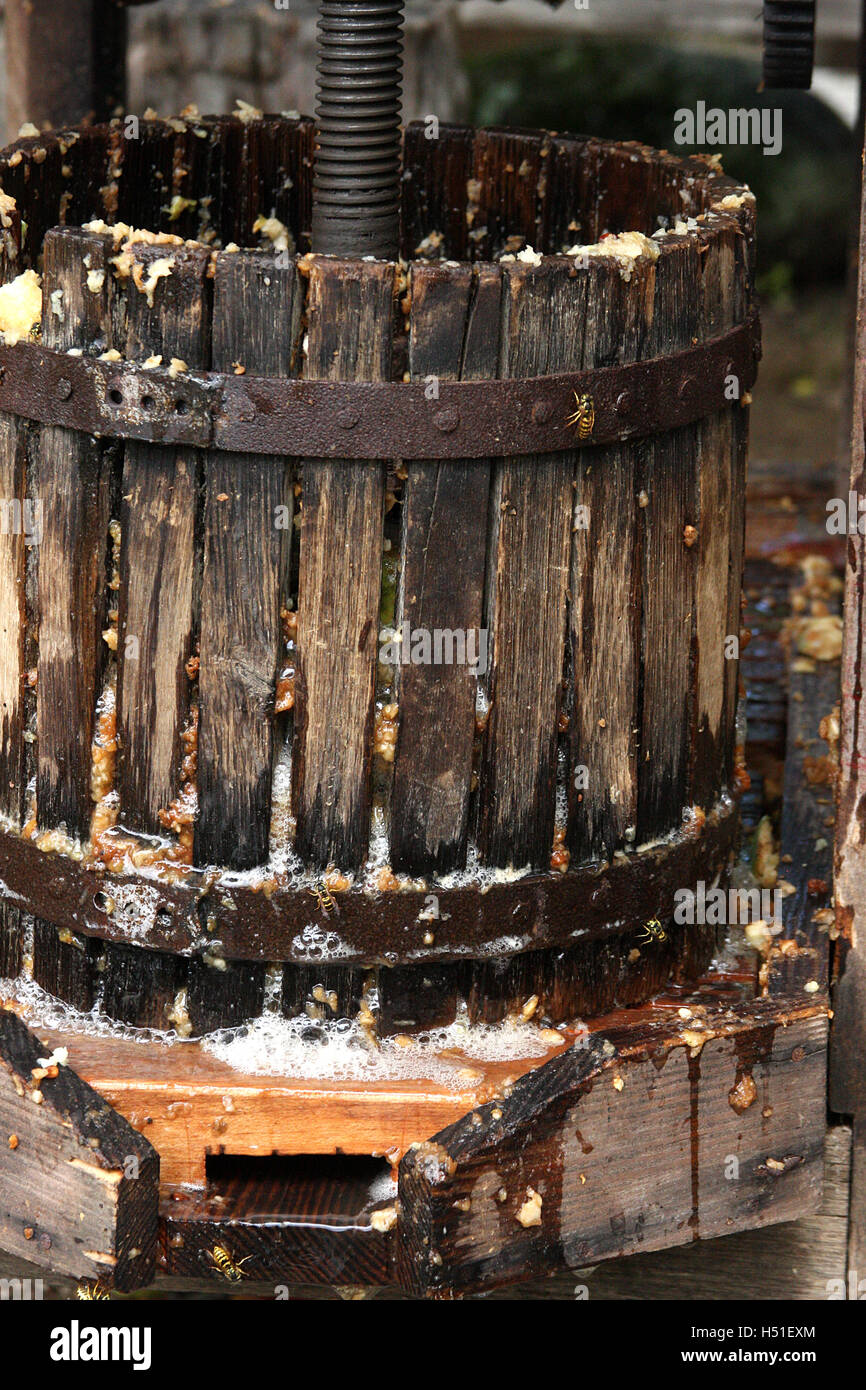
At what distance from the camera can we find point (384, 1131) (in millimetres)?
Answer: 2711

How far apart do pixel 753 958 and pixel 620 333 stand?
46.0 inches

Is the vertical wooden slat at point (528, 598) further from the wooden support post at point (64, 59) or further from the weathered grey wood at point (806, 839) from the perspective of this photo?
the wooden support post at point (64, 59)

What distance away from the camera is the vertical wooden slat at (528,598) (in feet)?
8.30

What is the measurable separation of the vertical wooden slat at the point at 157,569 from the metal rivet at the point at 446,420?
34 centimetres

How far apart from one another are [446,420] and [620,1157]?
1.12 metres

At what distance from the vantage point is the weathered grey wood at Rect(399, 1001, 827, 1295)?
2.55 metres

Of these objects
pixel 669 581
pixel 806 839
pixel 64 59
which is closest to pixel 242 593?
pixel 669 581

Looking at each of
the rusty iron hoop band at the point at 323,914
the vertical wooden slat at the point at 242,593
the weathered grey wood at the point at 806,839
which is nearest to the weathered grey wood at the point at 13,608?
the rusty iron hoop band at the point at 323,914

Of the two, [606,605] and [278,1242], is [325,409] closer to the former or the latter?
[606,605]

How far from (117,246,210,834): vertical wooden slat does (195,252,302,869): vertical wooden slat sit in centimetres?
3

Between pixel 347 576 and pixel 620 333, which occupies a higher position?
pixel 620 333

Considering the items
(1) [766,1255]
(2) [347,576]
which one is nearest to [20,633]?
(2) [347,576]

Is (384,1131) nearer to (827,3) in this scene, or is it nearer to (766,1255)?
(766,1255)

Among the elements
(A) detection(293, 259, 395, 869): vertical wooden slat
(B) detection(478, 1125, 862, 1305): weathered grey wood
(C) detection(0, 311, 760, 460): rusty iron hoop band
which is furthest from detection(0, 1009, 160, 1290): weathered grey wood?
(C) detection(0, 311, 760, 460): rusty iron hoop band
